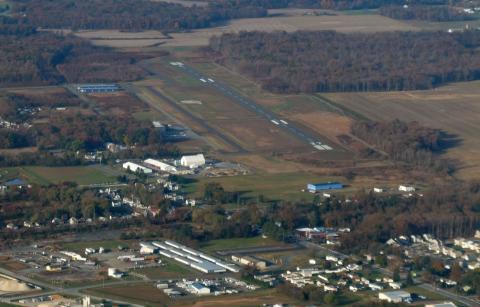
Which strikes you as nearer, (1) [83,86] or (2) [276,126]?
(2) [276,126]

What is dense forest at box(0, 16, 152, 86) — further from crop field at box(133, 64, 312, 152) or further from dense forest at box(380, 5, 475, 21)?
dense forest at box(380, 5, 475, 21)

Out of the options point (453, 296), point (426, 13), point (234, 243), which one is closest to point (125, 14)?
point (426, 13)

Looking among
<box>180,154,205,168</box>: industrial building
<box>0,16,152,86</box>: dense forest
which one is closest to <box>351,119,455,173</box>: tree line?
<box>180,154,205,168</box>: industrial building

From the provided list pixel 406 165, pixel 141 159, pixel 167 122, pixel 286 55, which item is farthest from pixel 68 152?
pixel 286 55

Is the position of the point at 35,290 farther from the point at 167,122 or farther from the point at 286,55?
the point at 286,55

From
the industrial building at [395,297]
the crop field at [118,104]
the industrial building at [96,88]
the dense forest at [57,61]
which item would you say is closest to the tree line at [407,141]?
the crop field at [118,104]

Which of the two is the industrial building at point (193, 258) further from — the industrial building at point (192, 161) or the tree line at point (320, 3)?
the tree line at point (320, 3)
